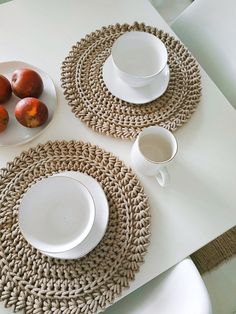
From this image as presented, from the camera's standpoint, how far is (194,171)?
0.77m

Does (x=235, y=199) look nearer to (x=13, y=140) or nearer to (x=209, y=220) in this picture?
(x=209, y=220)

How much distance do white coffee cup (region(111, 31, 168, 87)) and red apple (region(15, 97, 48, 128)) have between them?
0.20 metres

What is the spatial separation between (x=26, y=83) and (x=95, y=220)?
1.07 feet

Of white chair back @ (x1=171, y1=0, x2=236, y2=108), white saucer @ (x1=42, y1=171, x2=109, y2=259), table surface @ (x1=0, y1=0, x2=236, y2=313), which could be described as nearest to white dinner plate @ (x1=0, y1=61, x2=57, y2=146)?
table surface @ (x1=0, y1=0, x2=236, y2=313)

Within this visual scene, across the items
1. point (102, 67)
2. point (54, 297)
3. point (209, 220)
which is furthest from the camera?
point (102, 67)

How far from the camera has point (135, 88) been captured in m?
0.81

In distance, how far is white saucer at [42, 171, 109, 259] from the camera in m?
0.63

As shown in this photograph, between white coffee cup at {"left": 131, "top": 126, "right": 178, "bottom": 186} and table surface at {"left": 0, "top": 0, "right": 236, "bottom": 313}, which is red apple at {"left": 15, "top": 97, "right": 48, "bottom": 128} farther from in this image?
white coffee cup at {"left": 131, "top": 126, "right": 178, "bottom": 186}

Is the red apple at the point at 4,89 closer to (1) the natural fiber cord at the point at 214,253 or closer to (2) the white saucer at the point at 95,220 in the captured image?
(2) the white saucer at the point at 95,220

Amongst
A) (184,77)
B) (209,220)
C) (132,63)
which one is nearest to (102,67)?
(132,63)

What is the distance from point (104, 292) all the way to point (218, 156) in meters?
0.38

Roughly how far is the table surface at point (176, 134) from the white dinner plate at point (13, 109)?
0.01 metres

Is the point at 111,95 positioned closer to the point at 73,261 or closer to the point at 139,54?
the point at 139,54

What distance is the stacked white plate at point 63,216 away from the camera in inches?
24.5
